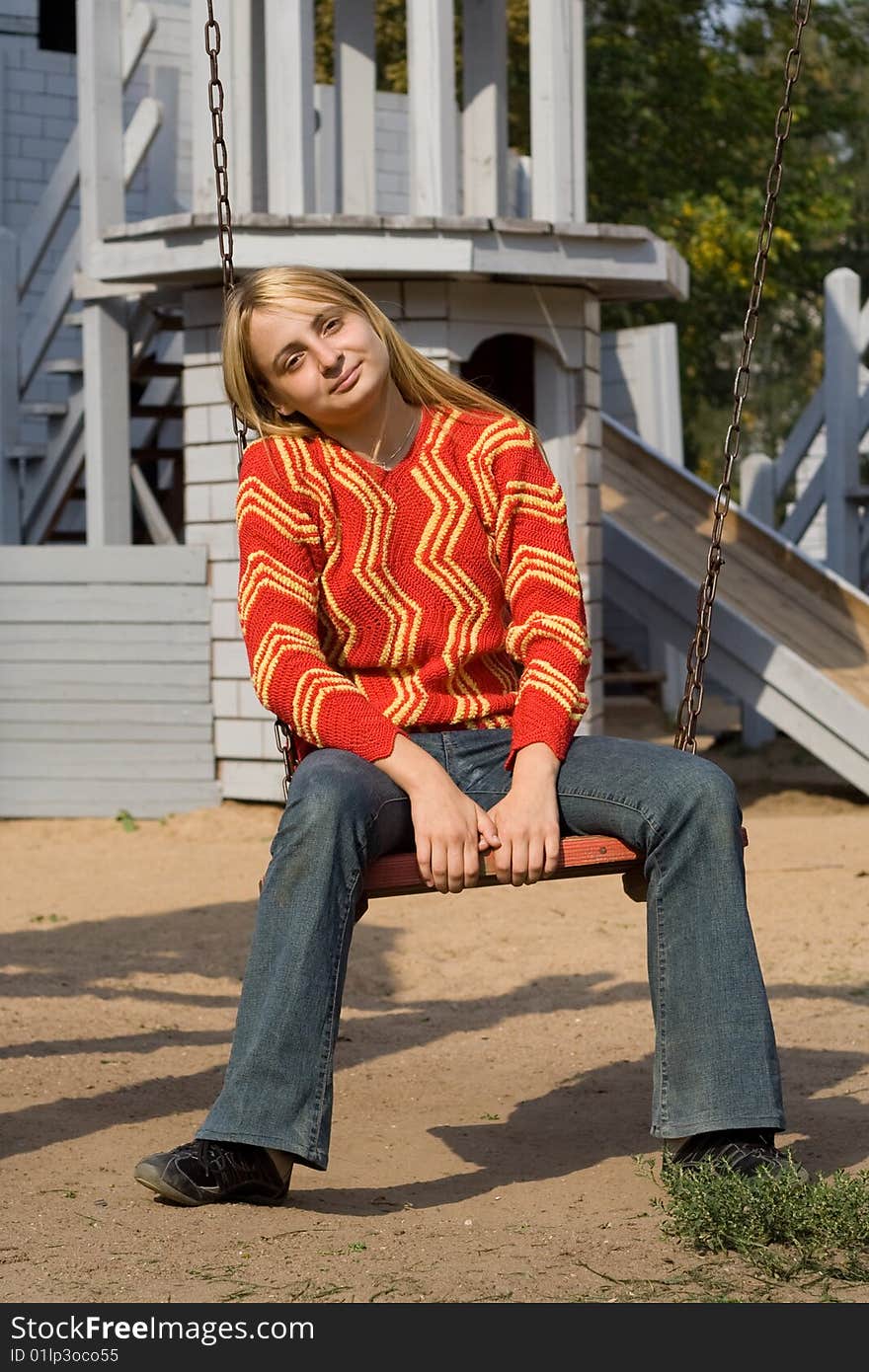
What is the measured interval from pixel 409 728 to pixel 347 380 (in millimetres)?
666

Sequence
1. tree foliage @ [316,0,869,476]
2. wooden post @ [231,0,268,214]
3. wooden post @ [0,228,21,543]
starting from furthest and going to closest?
tree foliage @ [316,0,869,476] < wooden post @ [0,228,21,543] < wooden post @ [231,0,268,214]

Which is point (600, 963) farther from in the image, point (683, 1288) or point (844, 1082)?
point (683, 1288)

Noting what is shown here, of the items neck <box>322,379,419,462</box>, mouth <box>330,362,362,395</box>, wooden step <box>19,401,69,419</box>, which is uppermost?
mouth <box>330,362,362,395</box>

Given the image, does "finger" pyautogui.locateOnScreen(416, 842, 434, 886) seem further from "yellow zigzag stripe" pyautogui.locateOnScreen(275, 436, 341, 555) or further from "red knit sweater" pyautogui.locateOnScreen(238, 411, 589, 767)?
"yellow zigzag stripe" pyautogui.locateOnScreen(275, 436, 341, 555)

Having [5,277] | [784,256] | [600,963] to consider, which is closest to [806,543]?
[784,256]

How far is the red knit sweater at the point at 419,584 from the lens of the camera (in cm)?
336

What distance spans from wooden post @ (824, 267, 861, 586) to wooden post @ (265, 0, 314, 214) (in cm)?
433

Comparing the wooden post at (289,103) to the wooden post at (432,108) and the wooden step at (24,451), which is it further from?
the wooden step at (24,451)

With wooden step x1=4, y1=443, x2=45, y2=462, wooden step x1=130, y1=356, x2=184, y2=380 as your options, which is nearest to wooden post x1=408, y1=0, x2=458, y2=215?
wooden step x1=130, y1=356, x2=184, y2=380

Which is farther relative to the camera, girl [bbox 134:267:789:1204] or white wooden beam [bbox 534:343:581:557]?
white wooden beam [bbox 534:343:581:557]


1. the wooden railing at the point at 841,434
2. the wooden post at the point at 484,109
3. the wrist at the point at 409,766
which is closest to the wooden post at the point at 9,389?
the wooden post at the point at 484,109

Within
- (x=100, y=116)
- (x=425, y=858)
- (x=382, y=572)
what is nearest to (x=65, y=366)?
(x=100, y=116)

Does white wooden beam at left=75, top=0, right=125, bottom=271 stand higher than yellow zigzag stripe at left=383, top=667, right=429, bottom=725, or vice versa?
white wooden beam at left=75, top=0, right=125, bottom=271

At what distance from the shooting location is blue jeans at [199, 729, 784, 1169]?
10.2ft
